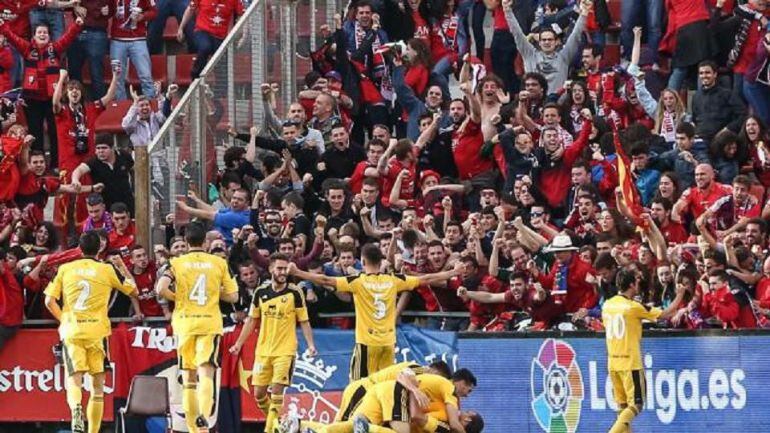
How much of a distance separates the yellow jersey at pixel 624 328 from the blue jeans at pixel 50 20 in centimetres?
1045

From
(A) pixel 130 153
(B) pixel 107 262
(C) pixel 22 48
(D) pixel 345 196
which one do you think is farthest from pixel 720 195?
(C) pixel 22 48

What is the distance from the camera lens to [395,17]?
28.9 metres

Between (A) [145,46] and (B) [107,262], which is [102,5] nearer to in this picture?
(A) [145,46]

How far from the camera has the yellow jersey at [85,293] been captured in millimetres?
23203

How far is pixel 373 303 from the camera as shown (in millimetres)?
23312

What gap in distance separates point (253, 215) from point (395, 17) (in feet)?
14.1

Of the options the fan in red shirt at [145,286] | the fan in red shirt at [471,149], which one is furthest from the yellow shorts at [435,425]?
the fan in red shirt at [471,149]

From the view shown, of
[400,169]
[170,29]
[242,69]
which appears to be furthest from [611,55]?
[170,29]

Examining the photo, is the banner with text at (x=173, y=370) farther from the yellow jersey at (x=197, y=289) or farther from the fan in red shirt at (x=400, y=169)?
the fan in red shirt at (x=400, y=169)

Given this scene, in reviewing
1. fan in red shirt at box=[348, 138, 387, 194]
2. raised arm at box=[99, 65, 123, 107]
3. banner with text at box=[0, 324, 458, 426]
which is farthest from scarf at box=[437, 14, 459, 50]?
banner with text at box=[0, 324, 458, 426]

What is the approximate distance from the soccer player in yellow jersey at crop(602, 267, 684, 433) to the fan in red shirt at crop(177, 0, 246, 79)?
357 inches

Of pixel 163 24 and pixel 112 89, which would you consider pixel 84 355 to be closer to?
pixel 112 89

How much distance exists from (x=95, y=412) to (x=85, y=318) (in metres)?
0.95

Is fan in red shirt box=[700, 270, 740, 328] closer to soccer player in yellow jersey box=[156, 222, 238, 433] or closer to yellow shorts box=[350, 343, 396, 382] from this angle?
yellow shorts box=[350, 343, 396, 382]
